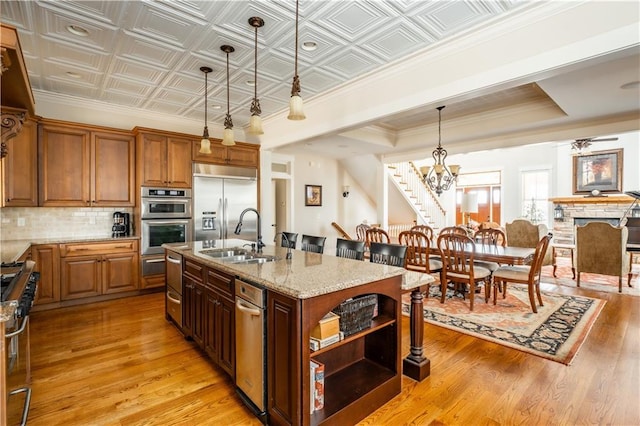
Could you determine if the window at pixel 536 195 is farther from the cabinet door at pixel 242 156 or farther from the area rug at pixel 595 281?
the cabinet door at pixel 242 156

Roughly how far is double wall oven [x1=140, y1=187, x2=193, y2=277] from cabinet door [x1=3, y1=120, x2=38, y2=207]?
47.4 inches

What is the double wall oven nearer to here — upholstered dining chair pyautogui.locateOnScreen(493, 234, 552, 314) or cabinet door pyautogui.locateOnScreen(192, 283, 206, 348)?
cabinet door pyautogui.locateOnScreen(192, 283, 206, 348)

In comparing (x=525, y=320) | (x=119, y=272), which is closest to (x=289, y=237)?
(x=119, y=272)

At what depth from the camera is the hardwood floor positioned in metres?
1.97

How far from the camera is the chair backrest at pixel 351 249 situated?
2.90 meters

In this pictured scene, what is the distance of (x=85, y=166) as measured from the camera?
4.36 m

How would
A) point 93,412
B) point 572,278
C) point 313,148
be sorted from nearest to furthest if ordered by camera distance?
point 93,412
point 572,278
point 313,148

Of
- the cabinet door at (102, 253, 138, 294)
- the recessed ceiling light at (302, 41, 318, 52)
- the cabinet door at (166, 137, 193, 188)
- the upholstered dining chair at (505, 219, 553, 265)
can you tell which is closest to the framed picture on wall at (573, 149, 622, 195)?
the upholstered dining chair at (505, 219, 553, 265)

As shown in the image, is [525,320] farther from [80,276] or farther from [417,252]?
[80,276]

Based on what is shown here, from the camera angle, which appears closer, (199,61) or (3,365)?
(3,365)

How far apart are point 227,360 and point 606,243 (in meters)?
5.51

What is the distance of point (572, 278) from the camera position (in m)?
5.57

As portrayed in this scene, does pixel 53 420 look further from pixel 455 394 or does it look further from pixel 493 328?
pixel 493 328

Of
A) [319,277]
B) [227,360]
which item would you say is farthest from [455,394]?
[227,360]
